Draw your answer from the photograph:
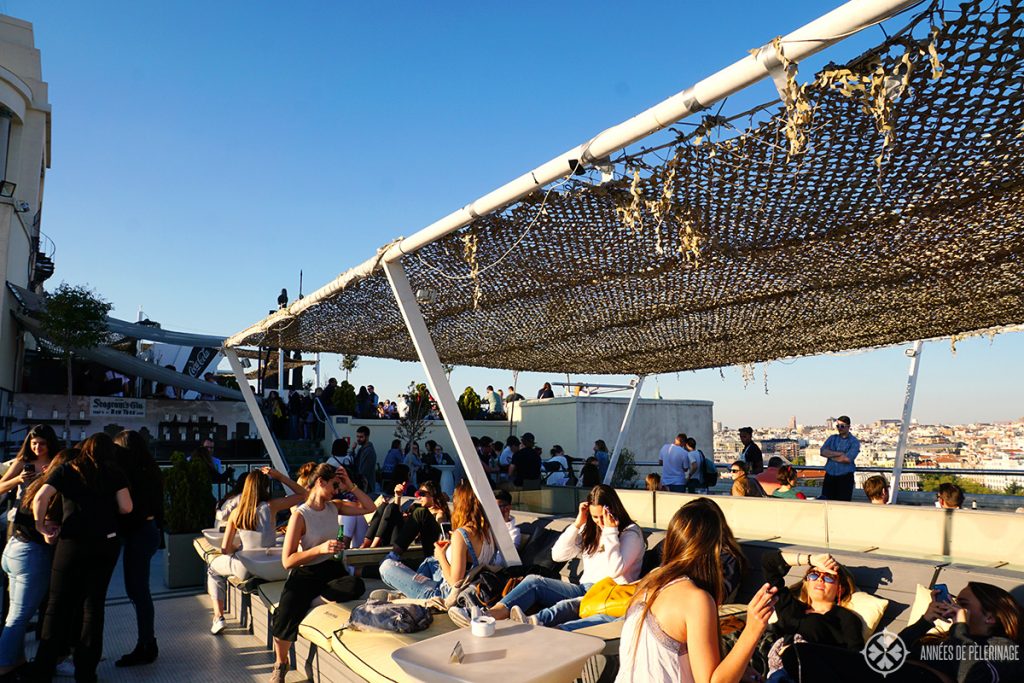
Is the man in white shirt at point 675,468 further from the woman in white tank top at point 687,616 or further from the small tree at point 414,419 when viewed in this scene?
the small tree at point 414,419

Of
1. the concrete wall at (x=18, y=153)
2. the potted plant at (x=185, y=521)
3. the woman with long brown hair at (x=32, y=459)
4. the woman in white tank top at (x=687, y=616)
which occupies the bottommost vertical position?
the potted plant at (x=185, y=521)

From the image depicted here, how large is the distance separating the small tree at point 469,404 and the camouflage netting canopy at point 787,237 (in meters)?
9.63

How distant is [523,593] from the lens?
4055mm

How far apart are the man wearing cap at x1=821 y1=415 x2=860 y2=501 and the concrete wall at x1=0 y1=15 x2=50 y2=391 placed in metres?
15.4

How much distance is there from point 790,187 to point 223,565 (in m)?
4.59

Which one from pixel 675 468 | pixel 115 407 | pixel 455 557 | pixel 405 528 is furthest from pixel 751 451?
pixel 115 407

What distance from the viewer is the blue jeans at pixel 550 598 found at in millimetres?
3902

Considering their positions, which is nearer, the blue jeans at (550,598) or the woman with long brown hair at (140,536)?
the blue jeans at (550,598)

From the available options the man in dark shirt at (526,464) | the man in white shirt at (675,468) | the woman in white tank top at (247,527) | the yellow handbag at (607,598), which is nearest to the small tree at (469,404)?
the man in dark shirt at (526,464)

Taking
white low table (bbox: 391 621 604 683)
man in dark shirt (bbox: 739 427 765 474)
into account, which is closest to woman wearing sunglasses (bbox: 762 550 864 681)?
white low table (bbox: 391 621 604 683)

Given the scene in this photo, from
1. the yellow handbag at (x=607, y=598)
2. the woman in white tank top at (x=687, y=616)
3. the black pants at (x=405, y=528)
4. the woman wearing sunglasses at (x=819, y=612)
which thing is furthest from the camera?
the black pants at (x=405, y=528)

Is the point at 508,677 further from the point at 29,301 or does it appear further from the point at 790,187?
the point at 29,301

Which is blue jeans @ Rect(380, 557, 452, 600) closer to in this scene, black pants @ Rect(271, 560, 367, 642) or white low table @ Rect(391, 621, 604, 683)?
black pants @ Rect(271, 560, 367, 642)

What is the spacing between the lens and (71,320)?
14773 mm
